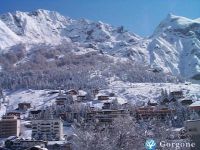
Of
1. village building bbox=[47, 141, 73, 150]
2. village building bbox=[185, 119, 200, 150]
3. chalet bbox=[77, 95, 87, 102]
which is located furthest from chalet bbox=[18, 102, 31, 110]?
village building bbox=[185, 119, 200, 150]

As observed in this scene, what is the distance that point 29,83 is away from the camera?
160250mm

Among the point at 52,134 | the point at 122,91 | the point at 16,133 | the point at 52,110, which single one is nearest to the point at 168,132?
the point at 52,134

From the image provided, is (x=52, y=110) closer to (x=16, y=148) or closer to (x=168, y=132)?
(x=16, y=148)

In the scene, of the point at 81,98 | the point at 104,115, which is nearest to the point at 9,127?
the point at 104,115

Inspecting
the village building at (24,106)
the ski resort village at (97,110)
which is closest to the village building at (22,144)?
the ski resort village at (97,110)

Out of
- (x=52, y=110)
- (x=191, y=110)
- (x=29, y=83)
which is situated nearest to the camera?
(x=191, y=110)

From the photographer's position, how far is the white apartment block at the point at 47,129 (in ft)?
285

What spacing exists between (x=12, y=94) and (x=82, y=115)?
5284cm

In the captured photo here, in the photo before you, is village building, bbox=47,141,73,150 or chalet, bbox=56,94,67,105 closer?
village building, bbox=47,141,73,150

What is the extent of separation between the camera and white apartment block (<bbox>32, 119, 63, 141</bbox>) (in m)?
86.8

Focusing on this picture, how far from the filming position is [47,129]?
88.6 m

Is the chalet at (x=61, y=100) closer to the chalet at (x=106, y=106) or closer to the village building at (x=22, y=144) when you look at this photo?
the chalet at (x=106, y=106)

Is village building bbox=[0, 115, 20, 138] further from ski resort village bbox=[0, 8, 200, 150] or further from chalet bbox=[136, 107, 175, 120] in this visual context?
chalet bbox=[136, 107, 175, 120]

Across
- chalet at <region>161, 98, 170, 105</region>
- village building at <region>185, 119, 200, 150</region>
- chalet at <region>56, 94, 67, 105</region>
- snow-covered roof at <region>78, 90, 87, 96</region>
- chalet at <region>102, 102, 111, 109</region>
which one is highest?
snow-covered roof at <region>78, 90, 87, 96</region>
